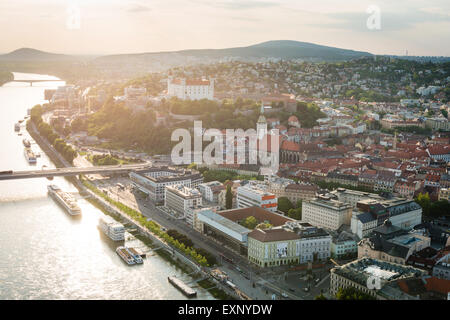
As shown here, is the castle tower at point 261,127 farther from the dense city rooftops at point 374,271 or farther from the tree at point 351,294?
the tree at point 351,294

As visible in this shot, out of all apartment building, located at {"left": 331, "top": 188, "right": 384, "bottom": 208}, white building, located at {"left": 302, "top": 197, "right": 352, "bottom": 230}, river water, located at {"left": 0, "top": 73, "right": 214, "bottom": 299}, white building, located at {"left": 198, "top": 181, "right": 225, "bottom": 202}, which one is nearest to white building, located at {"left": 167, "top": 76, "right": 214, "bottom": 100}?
river water, located at {"left": 0, "top": 73, "right": 214, "bottom": 299}

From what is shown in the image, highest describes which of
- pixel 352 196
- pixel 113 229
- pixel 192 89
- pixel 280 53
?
pixel 280 53

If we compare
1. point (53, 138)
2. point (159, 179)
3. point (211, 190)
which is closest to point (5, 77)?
point (53, 138)

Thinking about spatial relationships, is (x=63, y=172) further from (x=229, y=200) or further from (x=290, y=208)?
(x=290, y=208)

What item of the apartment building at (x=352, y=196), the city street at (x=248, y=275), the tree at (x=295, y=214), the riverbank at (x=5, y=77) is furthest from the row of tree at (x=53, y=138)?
the riverbank at (x=5, y=77)

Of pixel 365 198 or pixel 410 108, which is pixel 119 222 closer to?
pixel 365 198

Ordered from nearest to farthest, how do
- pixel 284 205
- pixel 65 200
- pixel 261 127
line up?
1. pixel 284 205
2. pixel 65 200
3. pixel 261 127
